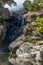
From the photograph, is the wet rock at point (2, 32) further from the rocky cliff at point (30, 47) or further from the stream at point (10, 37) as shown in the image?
the rocky cliff at point (30, 47)

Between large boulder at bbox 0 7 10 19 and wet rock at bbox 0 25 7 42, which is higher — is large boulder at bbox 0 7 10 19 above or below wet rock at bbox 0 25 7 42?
above

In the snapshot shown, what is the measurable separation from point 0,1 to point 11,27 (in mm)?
5566

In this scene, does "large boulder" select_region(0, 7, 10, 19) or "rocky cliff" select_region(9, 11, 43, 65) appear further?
"large boulder" select_region(0, 7, 10, 19)

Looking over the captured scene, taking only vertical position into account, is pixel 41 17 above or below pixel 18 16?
above

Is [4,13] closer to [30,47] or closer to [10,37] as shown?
[10,37]

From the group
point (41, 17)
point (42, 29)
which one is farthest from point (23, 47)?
point (41, 17)

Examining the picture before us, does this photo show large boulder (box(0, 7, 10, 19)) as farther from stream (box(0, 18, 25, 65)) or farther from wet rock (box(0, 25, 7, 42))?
wet rock (box(0, 25, 7, 42))

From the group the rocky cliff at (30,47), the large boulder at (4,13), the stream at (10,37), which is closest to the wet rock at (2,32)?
the stream at (10,37)

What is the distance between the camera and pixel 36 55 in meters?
20.5

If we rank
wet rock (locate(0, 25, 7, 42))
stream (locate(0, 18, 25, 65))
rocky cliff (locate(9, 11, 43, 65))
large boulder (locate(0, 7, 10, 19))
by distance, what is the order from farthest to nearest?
1. large boulder (locate(0, 7, 10, 19))
2. wet rock (locate(0, 25, 7, 42))
3. stream (locate(0, 18, 25, 65))
4. rocky cliff (locate(9, 11, 43, 65))

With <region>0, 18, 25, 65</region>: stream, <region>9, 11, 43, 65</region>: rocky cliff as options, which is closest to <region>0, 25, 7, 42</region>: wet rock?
<region>0, 18, 25, 65</region>: stream

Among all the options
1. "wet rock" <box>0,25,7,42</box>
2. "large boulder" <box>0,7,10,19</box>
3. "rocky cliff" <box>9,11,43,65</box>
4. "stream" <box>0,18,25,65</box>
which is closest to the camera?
"rocky cliff" <box>9,11,43,65</box>

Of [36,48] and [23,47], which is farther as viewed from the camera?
[23,47]

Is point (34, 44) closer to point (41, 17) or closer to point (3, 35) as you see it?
point (41, 17)
